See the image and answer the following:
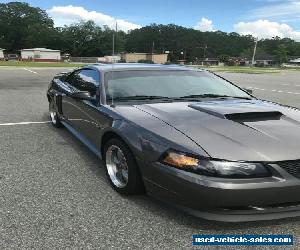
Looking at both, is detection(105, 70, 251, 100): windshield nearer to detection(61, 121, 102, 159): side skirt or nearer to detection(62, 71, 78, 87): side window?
detection(61, 121, 102, 159): side skirt

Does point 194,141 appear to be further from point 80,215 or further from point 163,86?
point 163,86

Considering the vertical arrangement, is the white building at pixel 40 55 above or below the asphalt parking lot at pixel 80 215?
below

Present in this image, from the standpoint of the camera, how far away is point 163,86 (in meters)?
4.93

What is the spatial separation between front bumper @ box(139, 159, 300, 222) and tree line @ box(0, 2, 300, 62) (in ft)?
457

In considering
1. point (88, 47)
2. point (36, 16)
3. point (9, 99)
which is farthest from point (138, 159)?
point (36, 16)

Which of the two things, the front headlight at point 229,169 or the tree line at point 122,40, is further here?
the tree line at point 122,40

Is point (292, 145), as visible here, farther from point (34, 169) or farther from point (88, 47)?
point (88, 47)

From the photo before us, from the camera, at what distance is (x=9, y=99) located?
470 inches

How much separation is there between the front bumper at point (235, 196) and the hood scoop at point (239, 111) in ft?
2.89

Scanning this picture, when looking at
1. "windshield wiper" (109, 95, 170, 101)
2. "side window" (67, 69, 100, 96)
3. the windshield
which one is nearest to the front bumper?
"windshield wiper" (109, 95, 170, 101)

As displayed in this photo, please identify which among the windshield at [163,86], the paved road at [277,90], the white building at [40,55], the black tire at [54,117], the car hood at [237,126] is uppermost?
the windshield at [163,86]

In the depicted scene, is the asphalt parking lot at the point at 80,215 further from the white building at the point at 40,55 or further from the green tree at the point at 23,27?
the green tree at the point at 23,27

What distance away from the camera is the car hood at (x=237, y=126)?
3165 millimetres

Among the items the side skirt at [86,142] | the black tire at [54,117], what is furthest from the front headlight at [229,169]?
the black tire at [54,117]
